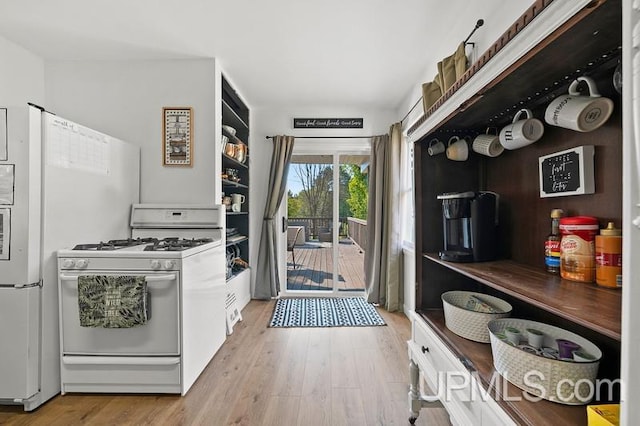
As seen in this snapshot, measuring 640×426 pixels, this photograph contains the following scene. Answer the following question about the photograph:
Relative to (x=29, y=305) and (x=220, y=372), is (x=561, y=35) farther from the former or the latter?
(x=29, y=305)

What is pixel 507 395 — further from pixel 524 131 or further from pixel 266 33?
pixel 266 33

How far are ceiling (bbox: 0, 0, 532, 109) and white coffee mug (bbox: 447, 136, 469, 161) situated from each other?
28.2 inches

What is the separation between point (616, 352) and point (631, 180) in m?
0.76

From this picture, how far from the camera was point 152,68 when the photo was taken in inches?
108

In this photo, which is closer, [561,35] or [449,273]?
[561,35]

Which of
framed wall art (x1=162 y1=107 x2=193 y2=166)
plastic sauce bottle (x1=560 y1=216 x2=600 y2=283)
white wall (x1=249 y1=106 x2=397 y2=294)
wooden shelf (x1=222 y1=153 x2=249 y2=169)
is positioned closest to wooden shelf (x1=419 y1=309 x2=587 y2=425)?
plastic sauce bottle (x1=560 y1=216 x2=600 y2=283)

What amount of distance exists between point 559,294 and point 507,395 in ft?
1.06

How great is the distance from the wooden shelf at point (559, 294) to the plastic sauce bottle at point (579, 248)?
0.03 meters

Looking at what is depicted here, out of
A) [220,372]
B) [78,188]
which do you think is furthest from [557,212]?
[78,188]

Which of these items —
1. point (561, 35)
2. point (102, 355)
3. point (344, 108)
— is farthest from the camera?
point (344, 108)

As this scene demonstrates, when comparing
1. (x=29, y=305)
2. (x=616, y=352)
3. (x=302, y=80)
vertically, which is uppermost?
(x=302, y=80)

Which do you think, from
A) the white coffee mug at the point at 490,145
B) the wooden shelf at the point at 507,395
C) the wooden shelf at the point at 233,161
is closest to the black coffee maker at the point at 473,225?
the white coffee mug at the point at 490,145

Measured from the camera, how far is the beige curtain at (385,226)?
3.61 metres

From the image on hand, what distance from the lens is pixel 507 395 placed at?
0.87m
